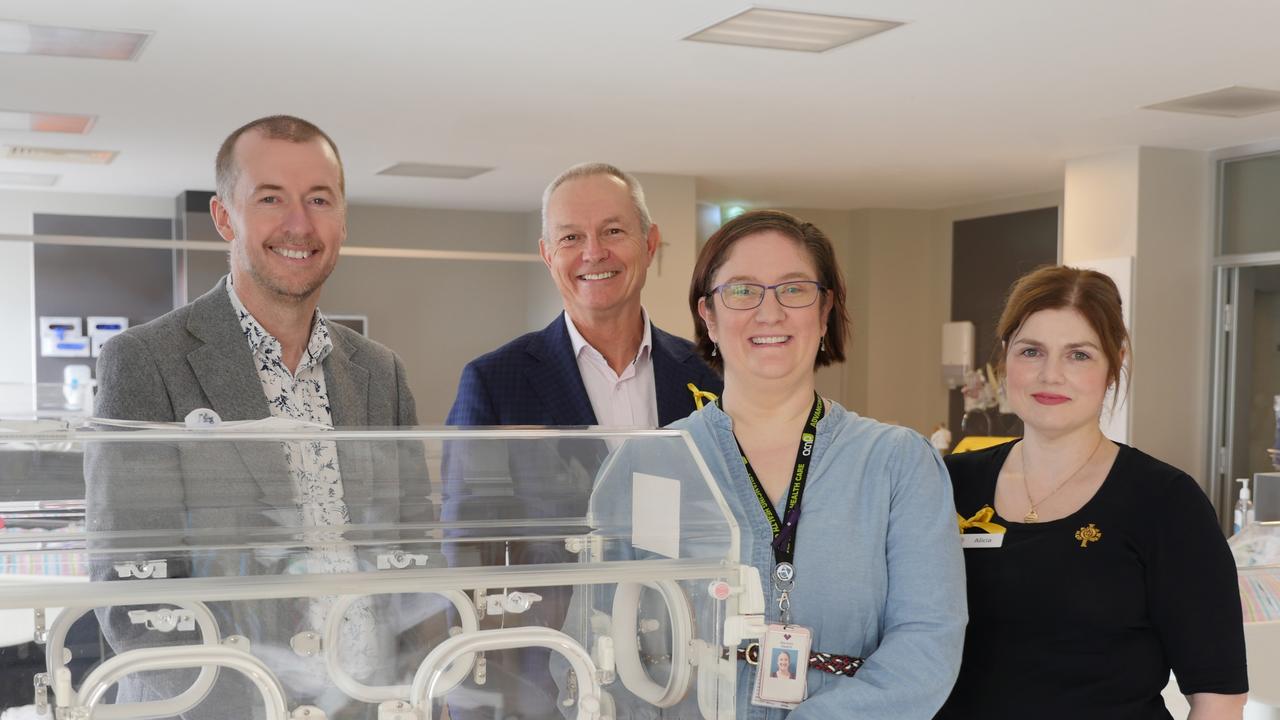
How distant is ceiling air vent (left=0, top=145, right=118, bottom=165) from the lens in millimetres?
7406

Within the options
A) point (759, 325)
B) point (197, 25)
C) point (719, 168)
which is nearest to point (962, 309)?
point (719, 168)

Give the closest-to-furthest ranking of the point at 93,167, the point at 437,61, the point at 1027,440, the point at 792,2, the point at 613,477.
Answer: the point at 613,477 → the point at 1027,440 → the point at 792,2 → the point at 437,61 → the point at 93,167

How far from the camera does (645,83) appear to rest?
17.3 feet

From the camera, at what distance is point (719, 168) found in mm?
8195

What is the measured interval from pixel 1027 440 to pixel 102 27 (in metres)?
3.89

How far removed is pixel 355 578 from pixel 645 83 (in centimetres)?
444

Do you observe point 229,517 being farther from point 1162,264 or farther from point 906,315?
point 906,315

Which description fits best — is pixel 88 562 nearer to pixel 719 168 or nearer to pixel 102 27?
pixel 102 27

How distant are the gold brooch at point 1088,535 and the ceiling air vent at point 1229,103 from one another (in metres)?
4.63

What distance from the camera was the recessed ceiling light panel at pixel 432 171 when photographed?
7.93 meters

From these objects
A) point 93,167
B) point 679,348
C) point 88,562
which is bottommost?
point 88,562

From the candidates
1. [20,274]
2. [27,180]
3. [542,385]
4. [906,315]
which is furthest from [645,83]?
[20,274]

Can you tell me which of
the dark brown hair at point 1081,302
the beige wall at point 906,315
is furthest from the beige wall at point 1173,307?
the dark brown hair at point 1081,302

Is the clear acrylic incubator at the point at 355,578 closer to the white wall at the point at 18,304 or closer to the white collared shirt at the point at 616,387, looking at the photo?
the white collared shirt at the point at 616,387
